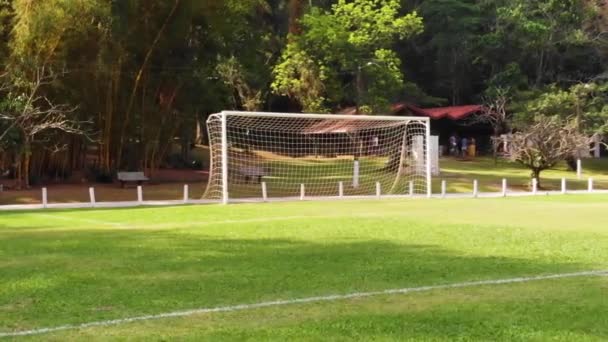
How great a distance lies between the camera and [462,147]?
52.1m

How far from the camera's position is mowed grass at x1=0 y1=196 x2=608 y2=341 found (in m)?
5.84

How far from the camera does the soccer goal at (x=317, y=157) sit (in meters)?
26.4

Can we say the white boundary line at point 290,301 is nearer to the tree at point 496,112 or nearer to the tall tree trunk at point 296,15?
the tall tree trunk at point 296,15

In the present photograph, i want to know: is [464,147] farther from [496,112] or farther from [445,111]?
[496,112]

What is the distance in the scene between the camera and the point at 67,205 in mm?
22109

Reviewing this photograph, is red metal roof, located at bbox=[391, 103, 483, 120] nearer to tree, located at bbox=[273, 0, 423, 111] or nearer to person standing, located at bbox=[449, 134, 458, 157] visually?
person standing, located at bbox=[449, 134, 458, 157]

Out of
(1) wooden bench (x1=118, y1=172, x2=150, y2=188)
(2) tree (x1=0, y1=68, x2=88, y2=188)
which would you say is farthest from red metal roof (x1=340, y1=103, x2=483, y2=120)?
(2) tree (x1=0, y1=68, x2=88, y2=188)

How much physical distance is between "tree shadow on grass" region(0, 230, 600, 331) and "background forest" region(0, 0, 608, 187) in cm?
1466

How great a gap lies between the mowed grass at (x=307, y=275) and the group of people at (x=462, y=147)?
3587cm

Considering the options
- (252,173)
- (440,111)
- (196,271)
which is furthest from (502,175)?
(196,271)

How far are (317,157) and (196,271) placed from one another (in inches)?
1146

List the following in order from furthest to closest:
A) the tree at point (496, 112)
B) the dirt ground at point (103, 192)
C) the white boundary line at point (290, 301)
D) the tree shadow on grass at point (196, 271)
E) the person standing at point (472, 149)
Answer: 1. the person standing at point (472, 149)
2. the tree at point (496, 112)
3. the dirt ground at point (103, 192)
4. the tree shadow on grass at point (196, 271)
5. the white boundary line at point (290, 301)

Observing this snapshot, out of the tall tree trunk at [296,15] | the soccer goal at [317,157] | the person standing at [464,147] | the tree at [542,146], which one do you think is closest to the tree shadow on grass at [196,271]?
the soccer goal at [317,157]

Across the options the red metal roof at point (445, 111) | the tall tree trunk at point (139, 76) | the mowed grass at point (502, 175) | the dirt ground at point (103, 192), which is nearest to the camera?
the dirt ground at point (103, 192)
